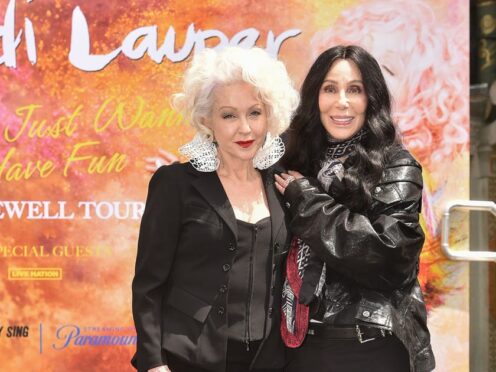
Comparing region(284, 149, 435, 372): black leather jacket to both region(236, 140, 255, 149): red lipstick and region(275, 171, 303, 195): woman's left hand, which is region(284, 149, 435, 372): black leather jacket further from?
region(236, 140, 255, 149): red lipstick

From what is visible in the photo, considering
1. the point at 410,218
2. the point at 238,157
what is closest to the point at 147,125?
the point at 238,157

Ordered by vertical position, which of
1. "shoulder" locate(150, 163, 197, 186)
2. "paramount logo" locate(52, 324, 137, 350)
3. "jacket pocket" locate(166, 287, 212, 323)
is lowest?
"paramount logo" locate(52, 324, 137, 350)

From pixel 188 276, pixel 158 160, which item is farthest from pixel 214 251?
pixel 158 160

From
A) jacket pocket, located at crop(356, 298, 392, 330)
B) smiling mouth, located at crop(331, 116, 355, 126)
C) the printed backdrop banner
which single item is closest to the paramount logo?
the printed backdrop banner

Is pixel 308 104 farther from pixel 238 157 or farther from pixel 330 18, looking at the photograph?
pixel 330 18

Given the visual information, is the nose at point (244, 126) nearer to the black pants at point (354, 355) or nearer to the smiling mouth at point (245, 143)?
the smiling mouth at point (245, 143)

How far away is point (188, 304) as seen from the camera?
5.99 feet

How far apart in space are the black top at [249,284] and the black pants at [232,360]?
0.10ft

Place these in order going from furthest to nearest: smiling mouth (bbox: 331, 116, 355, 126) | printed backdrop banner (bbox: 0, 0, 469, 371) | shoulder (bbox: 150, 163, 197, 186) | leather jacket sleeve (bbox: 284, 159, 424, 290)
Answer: printed backdrop banner (bbox: 0, 0, 469, 371) < smiling mouth (bbox: 331, 116, 355, 126) < shoulder (bbox: 150, 163, 197, 186) < leather jacket sleeve (bbox: 284, 159, 424, 290)

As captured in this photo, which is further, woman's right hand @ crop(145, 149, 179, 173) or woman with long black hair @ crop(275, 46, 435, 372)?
woman's right hand @ crop(145, 149, 179, 173)

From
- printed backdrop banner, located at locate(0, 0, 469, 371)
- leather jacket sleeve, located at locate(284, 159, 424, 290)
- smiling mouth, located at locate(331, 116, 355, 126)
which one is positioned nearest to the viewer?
leather jacket sleeve, located at locate(284, 159, 424, 290)

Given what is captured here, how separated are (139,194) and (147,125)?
283mm

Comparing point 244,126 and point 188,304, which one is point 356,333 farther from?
point 244,126

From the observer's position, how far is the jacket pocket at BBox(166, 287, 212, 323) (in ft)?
5.91
